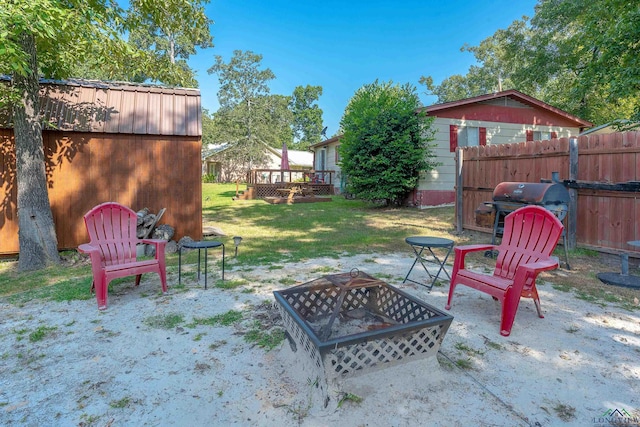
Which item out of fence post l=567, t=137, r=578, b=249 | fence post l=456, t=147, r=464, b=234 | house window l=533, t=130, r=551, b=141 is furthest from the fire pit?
house window l=533, t=130, r=551, b=141

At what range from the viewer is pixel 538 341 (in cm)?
273

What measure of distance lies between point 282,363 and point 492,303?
2.30 metres

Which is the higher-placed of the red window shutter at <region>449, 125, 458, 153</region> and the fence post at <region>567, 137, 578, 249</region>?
the red window shutter at <region>449, 125, 458, 153</region>

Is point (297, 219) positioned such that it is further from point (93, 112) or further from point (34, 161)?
point (34, 161)

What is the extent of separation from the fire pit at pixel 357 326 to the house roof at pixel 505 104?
Answer: 10056 mm

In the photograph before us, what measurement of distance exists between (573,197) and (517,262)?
300 cm

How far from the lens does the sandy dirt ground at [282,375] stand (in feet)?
6.20

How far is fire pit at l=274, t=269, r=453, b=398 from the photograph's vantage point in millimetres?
1949

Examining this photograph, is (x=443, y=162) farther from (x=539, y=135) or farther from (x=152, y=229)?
(x=152, y=229)

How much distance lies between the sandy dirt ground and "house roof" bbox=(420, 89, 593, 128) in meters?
9.73

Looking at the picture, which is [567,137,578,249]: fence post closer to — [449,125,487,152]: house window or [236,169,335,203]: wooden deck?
[449,125,487,152]: house window

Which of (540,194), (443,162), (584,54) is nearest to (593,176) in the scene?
(540,194)

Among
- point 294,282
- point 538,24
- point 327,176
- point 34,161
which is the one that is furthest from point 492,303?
point 538,24

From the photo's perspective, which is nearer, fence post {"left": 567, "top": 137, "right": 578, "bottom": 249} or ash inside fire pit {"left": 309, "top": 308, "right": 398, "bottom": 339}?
ash inside fire pit {"left": 309, "top": 308, "right": 398, "bottom": 339}
